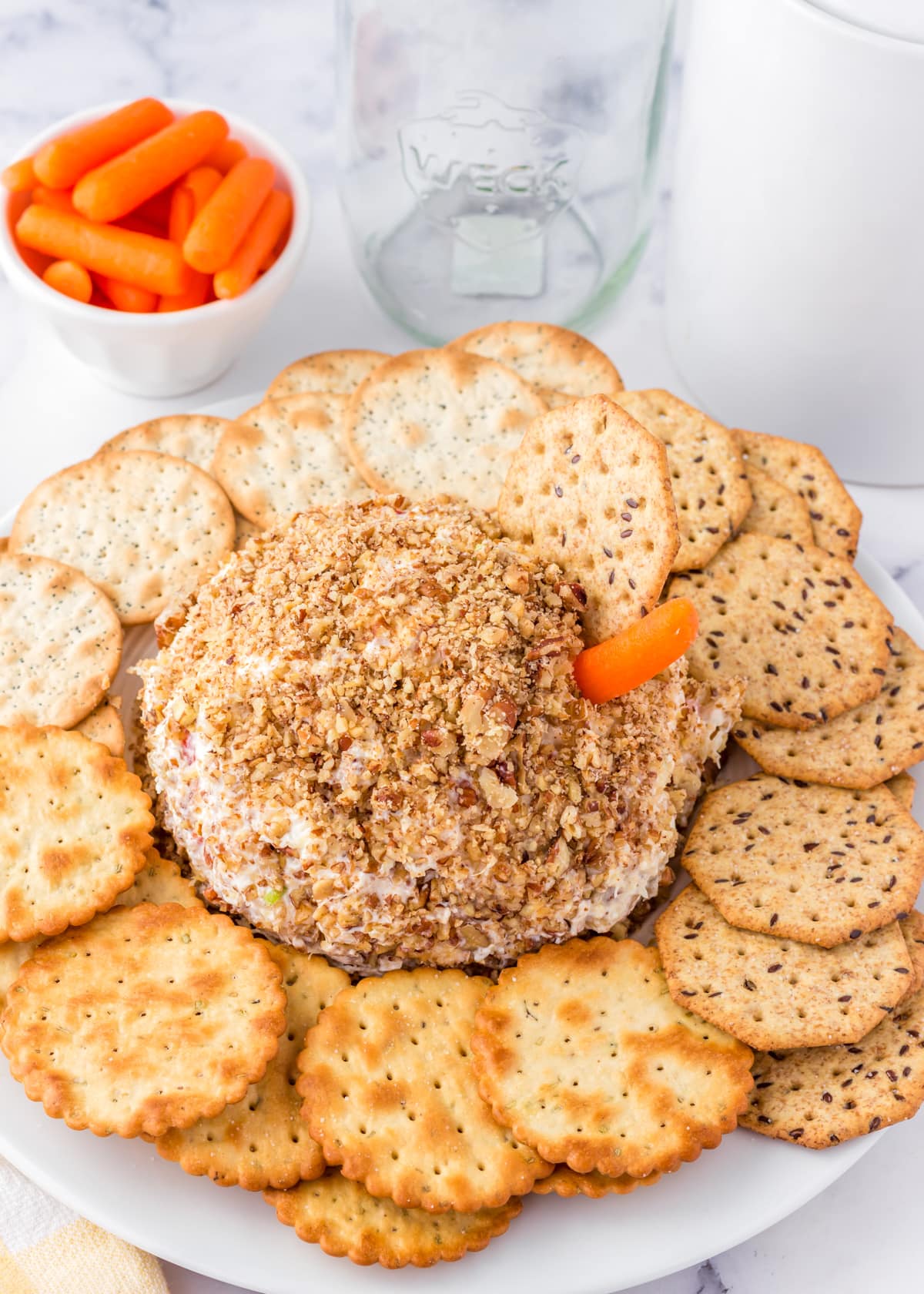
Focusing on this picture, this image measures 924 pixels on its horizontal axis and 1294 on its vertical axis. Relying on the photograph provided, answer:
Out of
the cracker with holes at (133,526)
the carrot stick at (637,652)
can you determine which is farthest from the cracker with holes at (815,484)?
the cracker with holes at (133,526)

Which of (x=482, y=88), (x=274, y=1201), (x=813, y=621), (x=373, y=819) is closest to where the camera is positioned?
(x=274, y=1201)

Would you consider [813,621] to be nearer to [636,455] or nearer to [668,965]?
[636,455]

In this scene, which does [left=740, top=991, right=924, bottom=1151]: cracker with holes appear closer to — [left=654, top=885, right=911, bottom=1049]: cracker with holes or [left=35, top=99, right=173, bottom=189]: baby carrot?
[left=654, top=885, right=911, bottom=1049]: cracker with holes

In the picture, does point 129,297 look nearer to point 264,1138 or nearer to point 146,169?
point 146,169

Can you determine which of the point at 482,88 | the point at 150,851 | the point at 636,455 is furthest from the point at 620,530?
the point at 482,88

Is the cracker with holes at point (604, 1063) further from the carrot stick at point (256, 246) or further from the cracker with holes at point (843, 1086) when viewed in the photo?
the carrot stick at point (256, 246)

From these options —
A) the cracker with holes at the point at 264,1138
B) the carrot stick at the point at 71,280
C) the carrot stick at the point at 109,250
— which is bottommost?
the cracker with holes at the point at 264,1138

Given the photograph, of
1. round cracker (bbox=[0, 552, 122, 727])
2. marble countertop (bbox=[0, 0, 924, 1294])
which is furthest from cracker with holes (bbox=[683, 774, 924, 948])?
round cracker (bbox=[0, 552, 122, 727])
